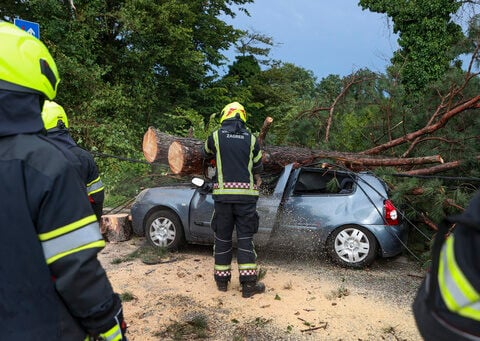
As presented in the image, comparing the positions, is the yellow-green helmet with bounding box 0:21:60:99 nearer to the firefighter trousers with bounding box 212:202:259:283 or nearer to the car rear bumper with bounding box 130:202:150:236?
the firefighter trousers with bounding box 212:202:259:283

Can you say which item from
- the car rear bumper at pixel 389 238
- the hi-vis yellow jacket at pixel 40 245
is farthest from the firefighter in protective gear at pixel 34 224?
the car rear bumper at pixel 389 238

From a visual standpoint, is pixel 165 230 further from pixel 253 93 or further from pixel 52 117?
pixel 253 93

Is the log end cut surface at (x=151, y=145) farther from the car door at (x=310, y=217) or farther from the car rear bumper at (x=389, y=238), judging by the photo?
the car rear bumper at (x=389, y=238)

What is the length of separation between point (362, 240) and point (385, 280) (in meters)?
0.54

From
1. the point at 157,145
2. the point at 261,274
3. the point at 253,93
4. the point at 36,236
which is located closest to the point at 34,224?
the point at 36,236

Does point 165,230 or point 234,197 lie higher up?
point 234,197

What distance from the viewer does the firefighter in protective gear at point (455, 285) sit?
0.93 metres

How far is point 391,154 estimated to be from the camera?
664 cm

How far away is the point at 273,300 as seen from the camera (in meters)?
4.27

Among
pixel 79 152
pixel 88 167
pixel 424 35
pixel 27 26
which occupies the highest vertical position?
pixel 424 35

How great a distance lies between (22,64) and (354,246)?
4531mm

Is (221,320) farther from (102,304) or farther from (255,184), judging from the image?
(102,304)

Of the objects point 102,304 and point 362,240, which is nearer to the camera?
point 102,304

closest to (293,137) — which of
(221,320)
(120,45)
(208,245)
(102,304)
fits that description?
(208,245)
